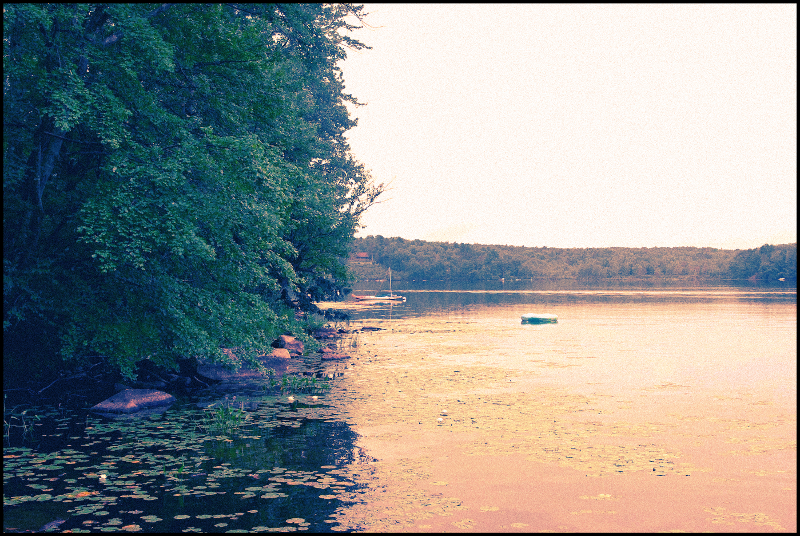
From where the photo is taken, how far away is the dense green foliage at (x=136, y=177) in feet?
52.1

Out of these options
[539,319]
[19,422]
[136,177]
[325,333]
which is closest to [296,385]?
[19,422]

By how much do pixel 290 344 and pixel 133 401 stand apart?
16.4m

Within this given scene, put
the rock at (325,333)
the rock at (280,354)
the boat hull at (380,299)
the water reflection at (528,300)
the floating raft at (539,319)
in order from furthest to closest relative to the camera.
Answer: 1. the boat hull at (380,299)
2. the water reflection at (528,300)
3. the floating raft at (539,319)
4. the rock at (325,333)
5. the rock at (280,354)

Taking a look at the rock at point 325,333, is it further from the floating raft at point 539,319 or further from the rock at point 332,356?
the floating raft at point 539,319

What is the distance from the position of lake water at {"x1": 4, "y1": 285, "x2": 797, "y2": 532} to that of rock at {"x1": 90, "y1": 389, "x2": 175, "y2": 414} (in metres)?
0.91

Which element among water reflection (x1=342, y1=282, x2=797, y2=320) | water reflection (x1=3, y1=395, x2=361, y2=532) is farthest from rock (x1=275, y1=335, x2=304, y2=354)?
water reflection (x1=342, y1=282, x2=797, y2=320)

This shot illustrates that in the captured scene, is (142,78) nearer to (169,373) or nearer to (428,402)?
(169,373)

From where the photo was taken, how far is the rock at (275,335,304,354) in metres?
34.0

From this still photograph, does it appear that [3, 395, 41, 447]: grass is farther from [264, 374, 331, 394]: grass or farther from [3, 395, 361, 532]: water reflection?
[264, 374, 331, 394]: grass

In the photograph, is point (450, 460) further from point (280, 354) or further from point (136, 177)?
point (280, 354)

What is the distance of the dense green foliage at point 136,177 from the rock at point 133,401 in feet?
3.71

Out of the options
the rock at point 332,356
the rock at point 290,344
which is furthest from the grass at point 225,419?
the rock at point 290,344

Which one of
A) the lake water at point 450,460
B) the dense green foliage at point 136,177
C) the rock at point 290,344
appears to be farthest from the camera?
the rock at point 290,344

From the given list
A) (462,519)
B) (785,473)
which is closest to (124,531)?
(462,519)
